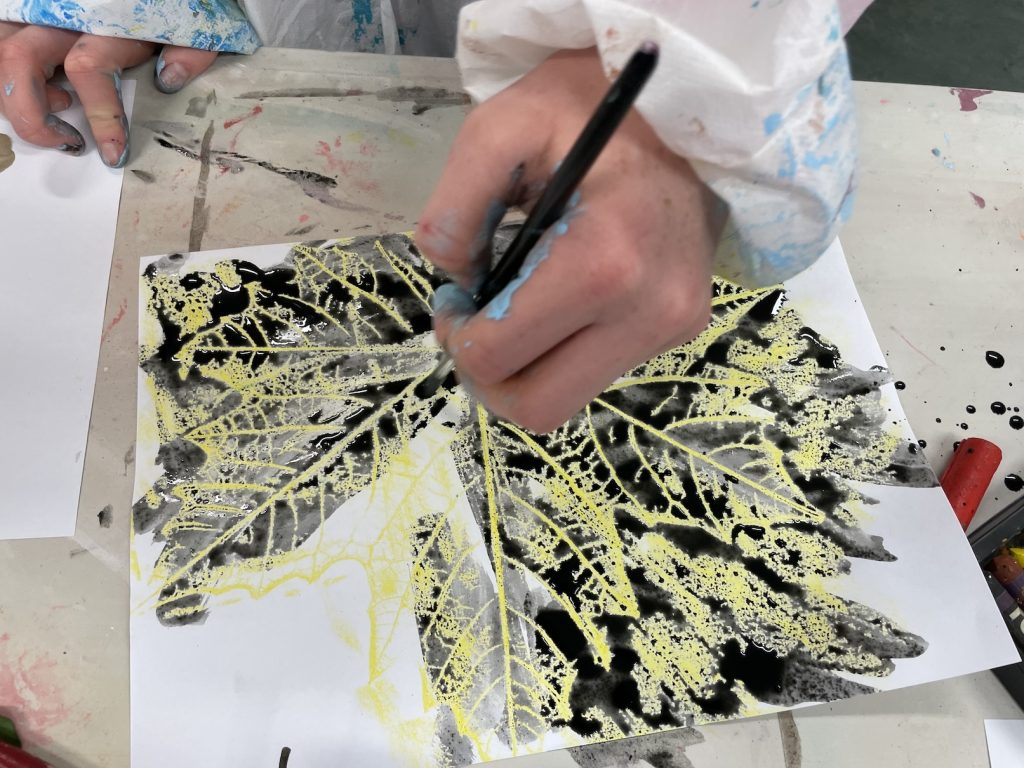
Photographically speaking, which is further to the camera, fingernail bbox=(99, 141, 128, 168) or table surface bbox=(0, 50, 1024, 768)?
fingernail bbox=(99, 141, 128, 168)

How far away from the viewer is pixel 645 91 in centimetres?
30

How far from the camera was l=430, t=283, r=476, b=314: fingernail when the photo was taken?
370mm

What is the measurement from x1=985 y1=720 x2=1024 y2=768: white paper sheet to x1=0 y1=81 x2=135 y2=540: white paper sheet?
2.30ft

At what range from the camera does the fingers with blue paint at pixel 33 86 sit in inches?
22.5

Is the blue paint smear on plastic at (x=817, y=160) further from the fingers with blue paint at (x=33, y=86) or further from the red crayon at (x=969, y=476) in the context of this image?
the fingers with blue paint at (x=33, y=86)

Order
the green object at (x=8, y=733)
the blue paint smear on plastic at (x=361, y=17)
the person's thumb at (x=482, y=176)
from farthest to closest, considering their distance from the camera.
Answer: the blue paint smear on plastic at (x=361, y=17) < the green object at (x=8, y=733) < the person's thumb at (x=482, y=176)

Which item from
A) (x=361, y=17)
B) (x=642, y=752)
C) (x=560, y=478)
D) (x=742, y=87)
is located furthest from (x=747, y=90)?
(x=361, y=17)

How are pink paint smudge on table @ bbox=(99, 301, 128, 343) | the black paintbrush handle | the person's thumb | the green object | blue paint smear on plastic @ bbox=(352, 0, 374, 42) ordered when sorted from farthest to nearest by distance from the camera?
1. blue paint smear on plastic @ bbox=(352, 0, 374, 42)
2. pink paint smudge on table @ bbox=(99, 301, 128, 343)
3. the green object
4. the person's thumb
5. the black paintbrush handle

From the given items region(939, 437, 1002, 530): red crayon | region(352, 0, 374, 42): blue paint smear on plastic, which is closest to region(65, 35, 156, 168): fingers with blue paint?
region(352, 0, 374, 42): blue paint smear on plastic

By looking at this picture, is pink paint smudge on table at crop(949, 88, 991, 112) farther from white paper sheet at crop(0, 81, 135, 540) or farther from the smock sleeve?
white paper sheet at crop(0, 81, 135, 540)

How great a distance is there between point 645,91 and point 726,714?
405 millimetres

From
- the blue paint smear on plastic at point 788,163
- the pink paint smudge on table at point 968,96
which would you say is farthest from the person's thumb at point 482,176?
the pink paint smudge on table at point 968,96

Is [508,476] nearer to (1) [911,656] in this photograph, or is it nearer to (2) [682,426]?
(2) [682,426]

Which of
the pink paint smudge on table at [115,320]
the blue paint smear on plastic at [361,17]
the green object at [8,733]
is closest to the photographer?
the green object at [8,733]
